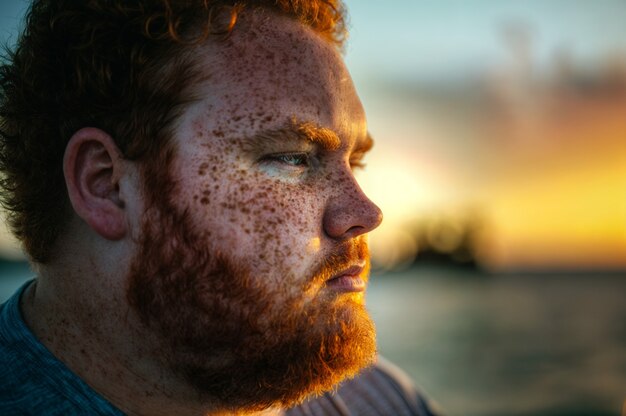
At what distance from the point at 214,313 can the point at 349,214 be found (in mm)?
503

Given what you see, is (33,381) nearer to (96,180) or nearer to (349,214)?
(96,180)

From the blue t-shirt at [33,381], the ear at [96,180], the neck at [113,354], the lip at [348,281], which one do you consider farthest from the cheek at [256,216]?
the blue t-shirt at [33,381]

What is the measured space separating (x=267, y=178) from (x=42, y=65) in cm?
87

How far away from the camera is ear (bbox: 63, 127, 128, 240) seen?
1.66m

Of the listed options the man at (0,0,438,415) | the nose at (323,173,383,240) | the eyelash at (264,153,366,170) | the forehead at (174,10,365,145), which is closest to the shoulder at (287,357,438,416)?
the man at (0,0,438,415)

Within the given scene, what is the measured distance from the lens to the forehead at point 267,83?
5.47ft

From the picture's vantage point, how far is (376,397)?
238 cm

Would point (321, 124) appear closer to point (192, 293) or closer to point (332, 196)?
point (332, 196)

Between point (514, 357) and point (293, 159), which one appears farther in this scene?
point (514, 357)

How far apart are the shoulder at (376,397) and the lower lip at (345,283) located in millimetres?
625

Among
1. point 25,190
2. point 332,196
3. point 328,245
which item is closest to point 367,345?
point 328,245

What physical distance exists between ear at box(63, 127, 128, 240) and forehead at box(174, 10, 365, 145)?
28 cm

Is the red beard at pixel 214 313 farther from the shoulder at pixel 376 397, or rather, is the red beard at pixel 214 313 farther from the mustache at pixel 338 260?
the shoulder at pixel 376 397

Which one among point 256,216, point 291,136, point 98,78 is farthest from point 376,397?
point 98,78
